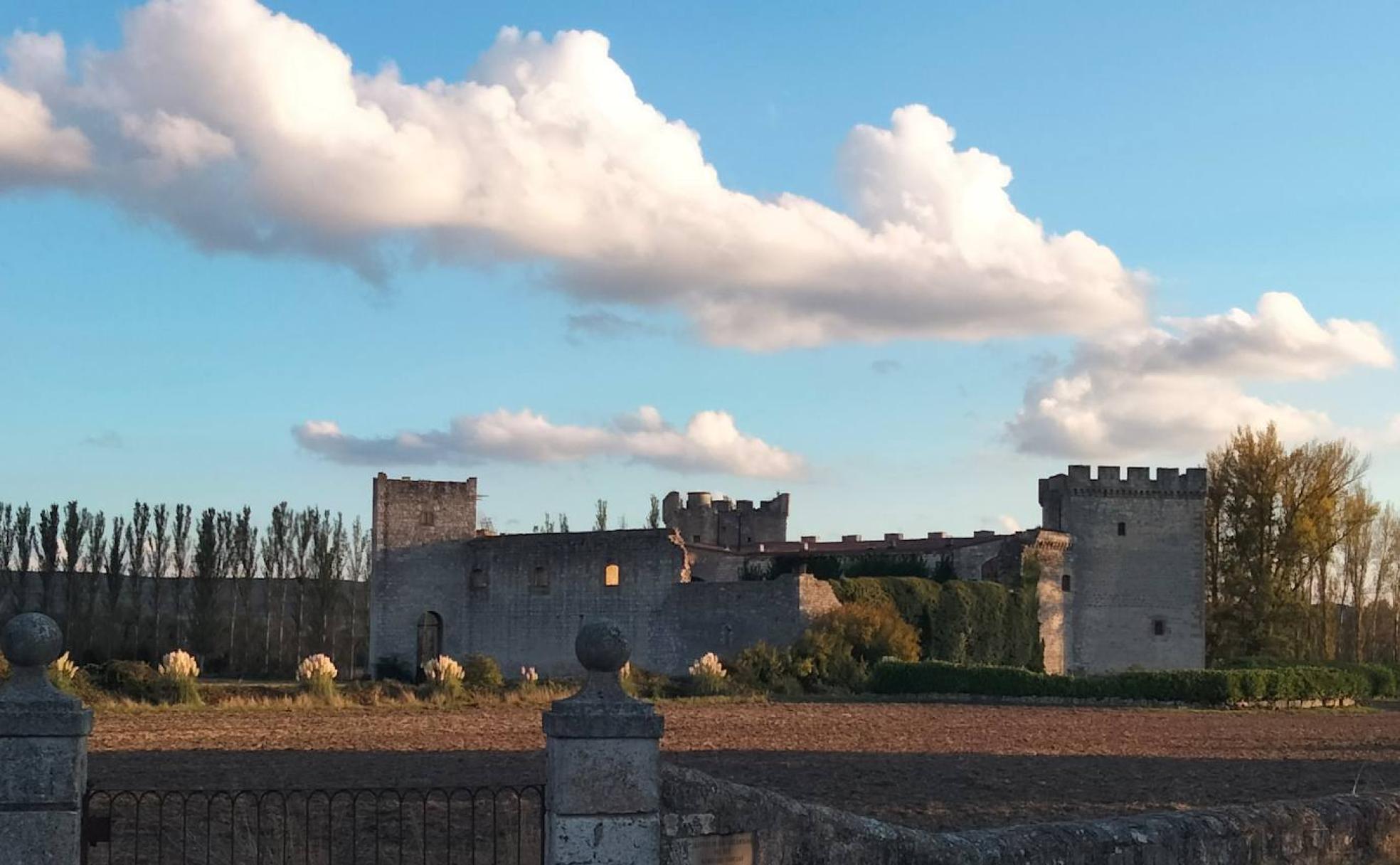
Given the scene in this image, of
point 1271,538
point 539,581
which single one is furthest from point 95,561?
point 1271,538

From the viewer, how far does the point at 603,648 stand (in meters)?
7.27

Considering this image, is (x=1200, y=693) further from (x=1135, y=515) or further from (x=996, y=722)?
(x=1135, y=515)

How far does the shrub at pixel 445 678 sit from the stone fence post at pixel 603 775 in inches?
944

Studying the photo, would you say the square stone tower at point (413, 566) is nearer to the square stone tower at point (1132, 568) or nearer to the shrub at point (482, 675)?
the shrub at point (482, 675)

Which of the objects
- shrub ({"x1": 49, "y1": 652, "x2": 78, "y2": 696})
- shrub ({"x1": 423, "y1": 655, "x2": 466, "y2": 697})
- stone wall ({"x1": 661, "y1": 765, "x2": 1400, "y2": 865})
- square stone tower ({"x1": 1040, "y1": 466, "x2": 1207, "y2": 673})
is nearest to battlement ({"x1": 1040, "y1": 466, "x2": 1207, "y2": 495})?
square stone tower ({"x1": 1040, "y1": 466, "x2": 1207, "y2": 673})

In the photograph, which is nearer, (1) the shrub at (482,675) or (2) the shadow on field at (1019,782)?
(2) the shadow on field at (1019,782)

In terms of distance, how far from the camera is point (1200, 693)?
116 ft

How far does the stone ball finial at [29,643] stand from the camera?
274 inches

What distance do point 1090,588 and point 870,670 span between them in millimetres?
12037

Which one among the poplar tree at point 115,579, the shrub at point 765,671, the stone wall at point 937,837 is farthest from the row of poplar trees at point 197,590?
the stone wall at point 937,837

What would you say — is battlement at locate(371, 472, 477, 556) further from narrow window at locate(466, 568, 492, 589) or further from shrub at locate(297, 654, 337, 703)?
shrub at locate(297, 654, 337, 703)

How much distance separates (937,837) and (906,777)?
382 inches

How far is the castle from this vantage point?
44.7 m

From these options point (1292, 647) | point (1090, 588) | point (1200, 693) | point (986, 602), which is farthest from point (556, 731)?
point (1292, 647)
